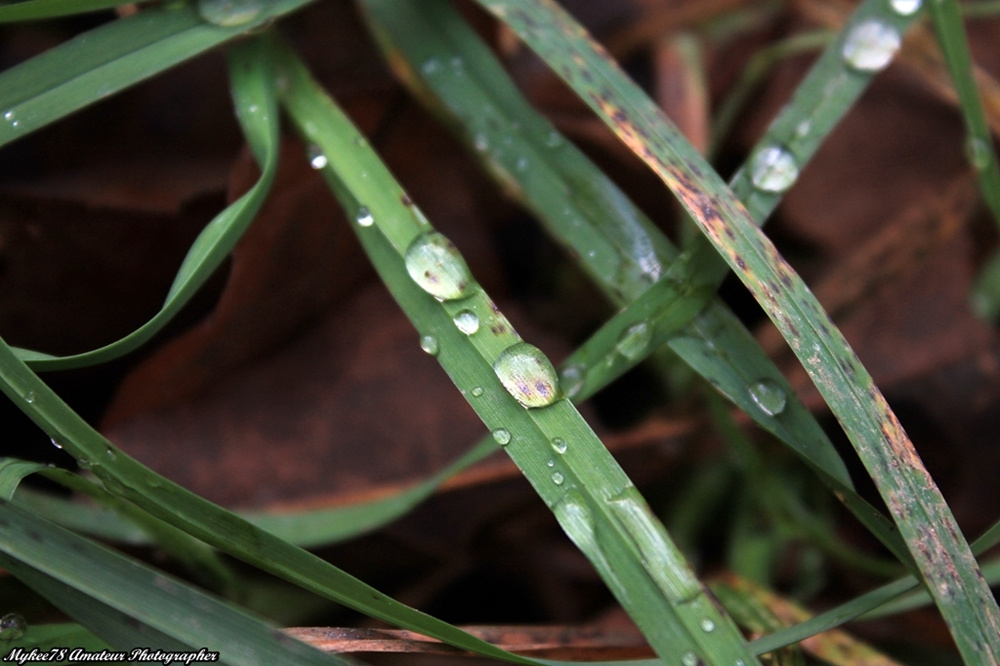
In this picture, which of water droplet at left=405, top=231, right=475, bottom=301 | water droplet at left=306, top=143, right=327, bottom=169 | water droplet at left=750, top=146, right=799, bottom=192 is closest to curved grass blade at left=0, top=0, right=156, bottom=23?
water droplet at left=306, top=143, right=327, bottom=169

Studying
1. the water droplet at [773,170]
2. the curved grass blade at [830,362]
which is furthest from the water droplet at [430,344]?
the water droplet at [773,170]

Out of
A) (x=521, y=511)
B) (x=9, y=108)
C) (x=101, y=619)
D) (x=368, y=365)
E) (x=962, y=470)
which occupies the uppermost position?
(x=9, y=108)

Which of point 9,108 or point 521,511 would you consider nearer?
point 9,108

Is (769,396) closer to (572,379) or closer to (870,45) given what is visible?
(572,379)

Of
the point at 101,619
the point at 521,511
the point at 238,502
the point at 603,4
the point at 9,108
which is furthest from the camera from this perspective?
the point at 603,4

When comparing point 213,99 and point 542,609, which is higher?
point 213,99

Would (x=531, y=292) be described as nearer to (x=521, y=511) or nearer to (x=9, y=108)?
(x=521, y=511)

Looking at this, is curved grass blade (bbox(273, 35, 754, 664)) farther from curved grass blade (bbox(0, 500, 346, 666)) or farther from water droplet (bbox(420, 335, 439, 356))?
curved grass blade (bbox(0, 500, 346, 666))

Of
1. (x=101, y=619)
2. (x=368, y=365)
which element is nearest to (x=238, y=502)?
(x=368, y=365)

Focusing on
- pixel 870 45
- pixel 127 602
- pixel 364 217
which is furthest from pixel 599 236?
pixel 127 602
